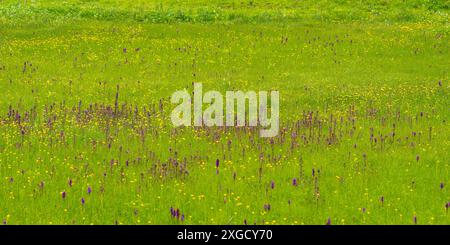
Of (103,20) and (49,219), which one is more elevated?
(103,20)

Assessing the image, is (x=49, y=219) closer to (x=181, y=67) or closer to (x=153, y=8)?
(x=181, y=67)

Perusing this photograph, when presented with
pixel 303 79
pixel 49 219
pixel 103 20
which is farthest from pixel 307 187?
pixel 103 20

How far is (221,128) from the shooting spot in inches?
625

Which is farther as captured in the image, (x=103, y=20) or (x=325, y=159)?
(x=103, y=20)

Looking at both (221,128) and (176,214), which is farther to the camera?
(221,128)

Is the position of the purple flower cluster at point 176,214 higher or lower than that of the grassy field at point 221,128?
lower

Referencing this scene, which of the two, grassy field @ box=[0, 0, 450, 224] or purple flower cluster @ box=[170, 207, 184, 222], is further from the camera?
grassy field @ box=[0, 0, 450, 224]

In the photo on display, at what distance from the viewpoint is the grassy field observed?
10461mm

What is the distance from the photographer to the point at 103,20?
39.2 meters

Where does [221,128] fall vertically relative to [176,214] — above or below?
above

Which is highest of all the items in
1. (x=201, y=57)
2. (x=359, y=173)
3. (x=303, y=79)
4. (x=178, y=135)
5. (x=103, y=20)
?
(x=103, y=20)

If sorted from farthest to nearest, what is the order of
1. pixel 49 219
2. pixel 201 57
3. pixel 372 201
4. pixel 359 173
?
1. pixel 201 57
2. pixel 359 173
3. pixel 372 201
4. pixel 49 219

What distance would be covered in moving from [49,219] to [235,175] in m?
3.63

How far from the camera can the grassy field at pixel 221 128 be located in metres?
10.5
